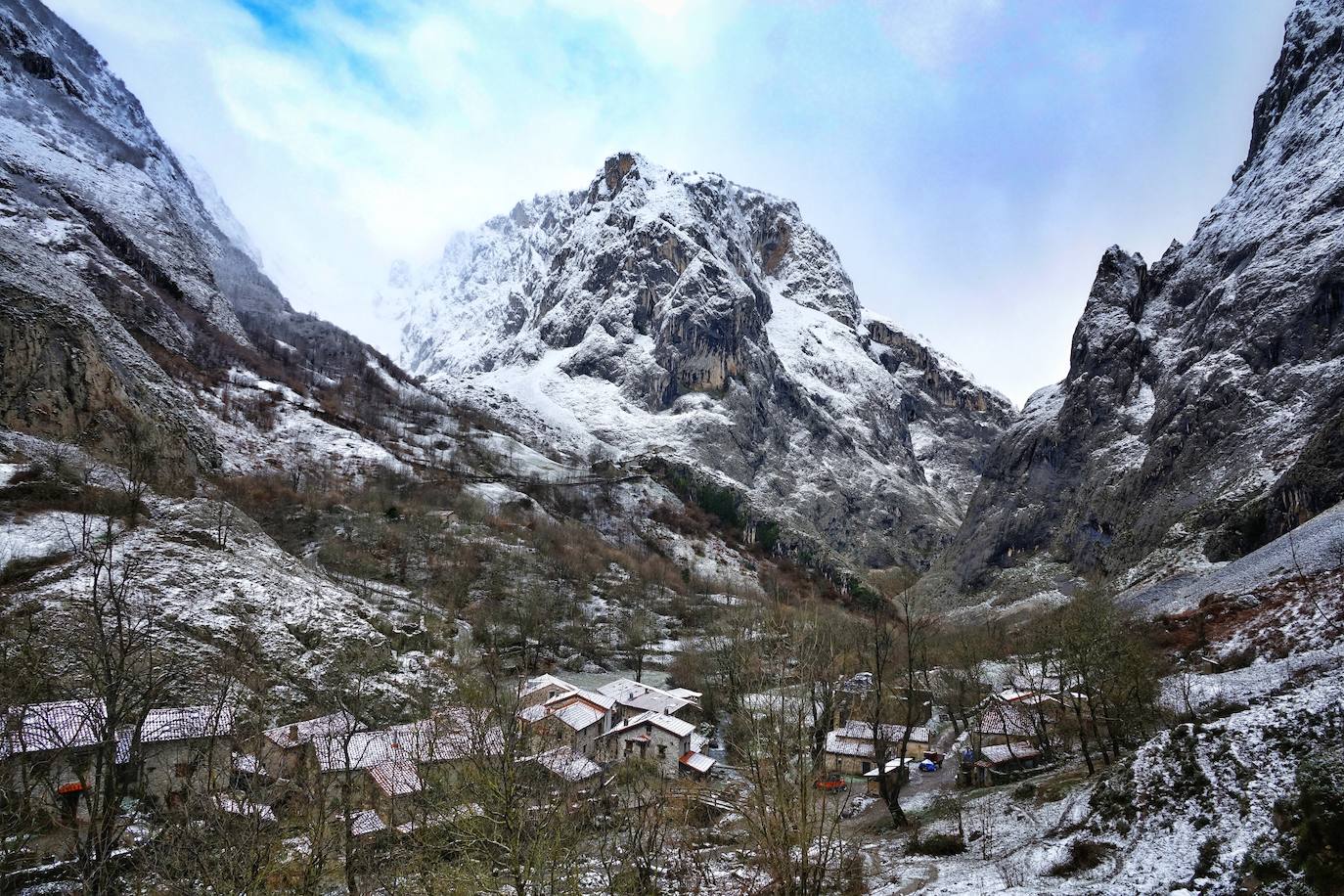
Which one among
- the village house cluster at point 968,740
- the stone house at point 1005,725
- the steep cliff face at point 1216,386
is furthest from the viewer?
the steep cliff face at point 1216,386

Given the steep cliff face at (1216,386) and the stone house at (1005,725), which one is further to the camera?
the steep cliff face at (1216,386)

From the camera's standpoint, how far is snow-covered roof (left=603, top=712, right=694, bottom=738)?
40.2 m

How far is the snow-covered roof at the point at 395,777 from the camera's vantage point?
21.8 meters

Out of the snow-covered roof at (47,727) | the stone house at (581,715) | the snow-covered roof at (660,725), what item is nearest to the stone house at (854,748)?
the snow-covered roof at (660,725)

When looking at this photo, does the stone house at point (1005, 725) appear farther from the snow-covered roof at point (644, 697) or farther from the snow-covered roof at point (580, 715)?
the snow-covered roof at point (580, 715)

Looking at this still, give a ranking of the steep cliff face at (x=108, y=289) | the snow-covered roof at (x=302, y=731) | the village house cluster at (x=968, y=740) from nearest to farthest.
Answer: the snow-covered roof at (x=302, y=731)
the village house cluster at (x=968, y=740)
the steep cliff face at (x=108, y=289)

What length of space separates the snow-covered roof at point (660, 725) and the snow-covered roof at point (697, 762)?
49.1 inches

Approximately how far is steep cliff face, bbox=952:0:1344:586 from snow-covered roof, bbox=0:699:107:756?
87.9m

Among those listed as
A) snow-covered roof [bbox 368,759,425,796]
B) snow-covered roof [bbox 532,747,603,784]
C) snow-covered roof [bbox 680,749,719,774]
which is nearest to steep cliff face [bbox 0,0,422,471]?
snow-covered roof [bbox 368,759,425,796]

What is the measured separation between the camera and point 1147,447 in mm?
107562

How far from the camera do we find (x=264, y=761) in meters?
18.7

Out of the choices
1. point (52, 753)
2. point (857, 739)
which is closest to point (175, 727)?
point (52, 753)

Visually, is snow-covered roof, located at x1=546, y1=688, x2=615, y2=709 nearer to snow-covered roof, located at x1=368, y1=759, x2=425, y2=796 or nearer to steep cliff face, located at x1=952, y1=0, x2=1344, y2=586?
snow-covered roof, located at x1=368, y1=759, x2=425, y2=796

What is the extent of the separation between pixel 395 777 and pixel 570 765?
735cm
